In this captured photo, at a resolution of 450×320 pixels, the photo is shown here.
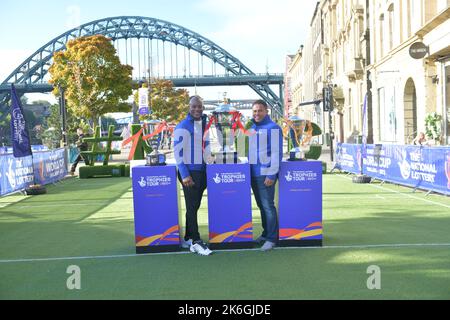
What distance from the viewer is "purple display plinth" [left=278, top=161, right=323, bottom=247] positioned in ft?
25.0

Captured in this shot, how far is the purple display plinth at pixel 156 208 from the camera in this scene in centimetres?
751

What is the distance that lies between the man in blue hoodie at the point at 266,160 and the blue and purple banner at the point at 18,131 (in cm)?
1074

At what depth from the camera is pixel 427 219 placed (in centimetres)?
1027

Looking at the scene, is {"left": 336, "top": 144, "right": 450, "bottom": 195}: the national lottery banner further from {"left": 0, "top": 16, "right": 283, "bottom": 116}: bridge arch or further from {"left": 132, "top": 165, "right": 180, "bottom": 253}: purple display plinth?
{"left": 0, "top": 16, "right": 283, "bottom": 116}: bridge arch

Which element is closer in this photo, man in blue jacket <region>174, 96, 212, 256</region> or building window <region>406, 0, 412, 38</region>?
man in blue jacket <region>174, 96, 212, 256</region>

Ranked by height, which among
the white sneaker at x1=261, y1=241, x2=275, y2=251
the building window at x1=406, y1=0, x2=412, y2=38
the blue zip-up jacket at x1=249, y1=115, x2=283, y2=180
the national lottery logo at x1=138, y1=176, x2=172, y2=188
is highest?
the building window at x1=406, y1=0, x2=412, y2=38

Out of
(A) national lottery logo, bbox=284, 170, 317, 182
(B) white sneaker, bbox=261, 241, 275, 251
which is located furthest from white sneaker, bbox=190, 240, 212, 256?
(A) national lottery logo, bbox=284, 170, 317, 182

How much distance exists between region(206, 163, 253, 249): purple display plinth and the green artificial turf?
15.0 inches

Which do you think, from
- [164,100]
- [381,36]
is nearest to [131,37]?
[164,100]

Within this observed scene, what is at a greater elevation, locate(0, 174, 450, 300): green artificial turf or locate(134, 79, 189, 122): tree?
locate(134, 79, 189, 122): tree

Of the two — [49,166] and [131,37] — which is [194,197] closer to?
[49,166]

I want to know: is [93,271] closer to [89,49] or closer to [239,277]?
[239,277]

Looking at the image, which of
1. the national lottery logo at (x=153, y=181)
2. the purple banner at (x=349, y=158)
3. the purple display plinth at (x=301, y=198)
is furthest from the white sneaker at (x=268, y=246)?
the purple banner at (x=349, y=158)

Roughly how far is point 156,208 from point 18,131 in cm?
1038
